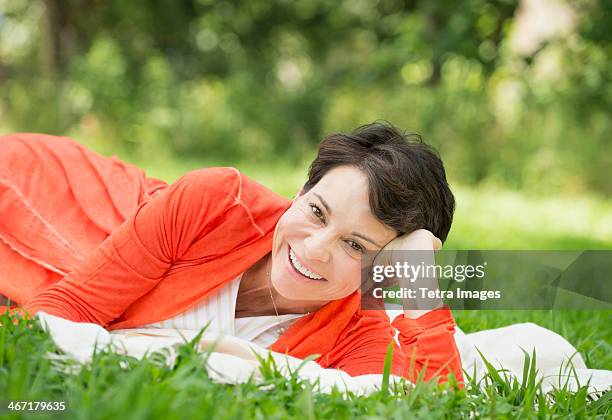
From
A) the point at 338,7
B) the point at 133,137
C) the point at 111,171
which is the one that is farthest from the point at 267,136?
the point at 111,171

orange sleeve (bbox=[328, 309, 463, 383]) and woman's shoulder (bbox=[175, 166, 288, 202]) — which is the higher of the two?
woman's shoulder (bbox=[175, 166, 288, 202])

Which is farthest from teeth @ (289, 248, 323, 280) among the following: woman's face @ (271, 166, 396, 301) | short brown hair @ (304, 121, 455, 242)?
short brown hair @ (304, 121, 455, 242)

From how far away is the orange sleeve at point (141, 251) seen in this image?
8.02 ft

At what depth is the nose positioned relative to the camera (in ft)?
7.77

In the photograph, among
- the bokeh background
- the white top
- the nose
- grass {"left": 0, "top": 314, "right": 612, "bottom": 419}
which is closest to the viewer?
grass {"left": 0, "top": 314, "right": 612, "bottom": 419}

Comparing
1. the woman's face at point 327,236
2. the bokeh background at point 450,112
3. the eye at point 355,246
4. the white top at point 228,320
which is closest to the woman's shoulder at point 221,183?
the woman's face at point 327,236

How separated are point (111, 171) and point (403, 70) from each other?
1001cm

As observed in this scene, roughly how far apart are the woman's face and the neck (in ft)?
0.70

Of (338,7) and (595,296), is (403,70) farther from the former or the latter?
(595,296)

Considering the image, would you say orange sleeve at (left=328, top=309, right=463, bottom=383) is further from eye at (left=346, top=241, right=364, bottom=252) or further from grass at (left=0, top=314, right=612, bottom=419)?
eye at (left=346, top=241, right=364, bottom=252)

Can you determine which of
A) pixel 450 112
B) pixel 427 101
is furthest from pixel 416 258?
pixel 427 101

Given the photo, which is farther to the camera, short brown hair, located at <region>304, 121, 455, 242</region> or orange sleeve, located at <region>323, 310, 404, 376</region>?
orange sleeve, located at <region>323, 310, 404, 376</region>

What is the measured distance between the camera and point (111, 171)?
331cm

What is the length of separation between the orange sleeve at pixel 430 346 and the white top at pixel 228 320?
421 millimetres
